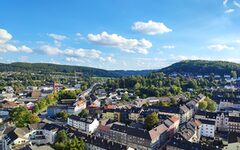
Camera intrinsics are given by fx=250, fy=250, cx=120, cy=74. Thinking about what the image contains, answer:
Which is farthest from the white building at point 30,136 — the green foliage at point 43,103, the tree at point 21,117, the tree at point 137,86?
the tree at point 137,86

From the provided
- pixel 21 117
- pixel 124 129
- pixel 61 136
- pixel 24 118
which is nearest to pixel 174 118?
pixel 124 129

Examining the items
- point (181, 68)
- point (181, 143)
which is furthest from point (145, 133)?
point (181, 68)

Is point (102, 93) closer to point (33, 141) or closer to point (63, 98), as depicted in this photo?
point (63, 98)

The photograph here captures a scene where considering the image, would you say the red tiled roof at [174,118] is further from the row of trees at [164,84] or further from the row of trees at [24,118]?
the row of trees at [164,84]

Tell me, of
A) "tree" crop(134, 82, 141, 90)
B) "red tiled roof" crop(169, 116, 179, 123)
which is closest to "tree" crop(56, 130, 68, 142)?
"red tiled roof" crop(169, 116, 179, 123)

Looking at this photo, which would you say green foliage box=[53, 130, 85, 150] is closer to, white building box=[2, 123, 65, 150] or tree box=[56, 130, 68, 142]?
tree box=[56, 130, 68, 142]
